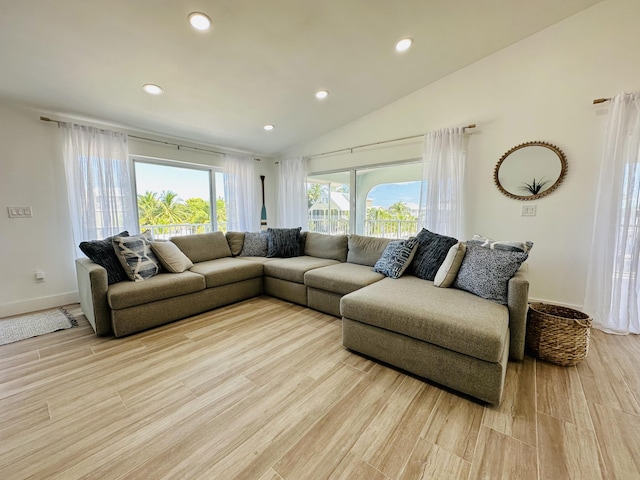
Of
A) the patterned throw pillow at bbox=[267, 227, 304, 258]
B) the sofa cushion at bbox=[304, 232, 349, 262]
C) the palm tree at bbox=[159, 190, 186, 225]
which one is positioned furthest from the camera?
the palm tree at bbox=[159, 190, 186, 225]

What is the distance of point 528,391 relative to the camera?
164 centimetres

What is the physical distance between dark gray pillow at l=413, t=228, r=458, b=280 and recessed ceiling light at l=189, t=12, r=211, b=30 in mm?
2567

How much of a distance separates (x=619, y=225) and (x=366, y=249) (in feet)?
7.59

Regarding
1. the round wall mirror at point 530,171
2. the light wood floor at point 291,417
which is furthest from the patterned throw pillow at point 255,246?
the round wall mirror at point 530,171

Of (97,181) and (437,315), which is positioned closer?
(437,315)

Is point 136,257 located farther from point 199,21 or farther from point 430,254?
point 430,254

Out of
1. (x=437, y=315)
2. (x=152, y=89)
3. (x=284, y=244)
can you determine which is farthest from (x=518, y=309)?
(x=152, y=89)

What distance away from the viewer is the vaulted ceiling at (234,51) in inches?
74.7

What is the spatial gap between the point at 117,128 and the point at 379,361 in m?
4.09

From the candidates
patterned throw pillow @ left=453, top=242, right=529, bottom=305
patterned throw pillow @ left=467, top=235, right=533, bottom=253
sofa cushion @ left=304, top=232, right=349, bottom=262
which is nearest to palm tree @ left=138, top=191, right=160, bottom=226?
sofa cushion @ left=304, top=232, right=349, bottom=262

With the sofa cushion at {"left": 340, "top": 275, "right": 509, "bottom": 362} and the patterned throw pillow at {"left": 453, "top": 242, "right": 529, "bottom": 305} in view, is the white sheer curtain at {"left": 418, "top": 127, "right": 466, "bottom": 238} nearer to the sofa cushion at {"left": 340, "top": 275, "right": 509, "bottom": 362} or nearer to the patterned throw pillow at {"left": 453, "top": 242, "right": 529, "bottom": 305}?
the patterned throw pillow at {"left": 453, "top": 242, "right": 529, "bottom": 305}

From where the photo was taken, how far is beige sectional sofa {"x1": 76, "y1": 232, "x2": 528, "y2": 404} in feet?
5.12

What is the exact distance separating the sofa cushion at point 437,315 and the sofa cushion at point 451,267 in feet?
0.21

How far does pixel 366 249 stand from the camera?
321 centimetres
